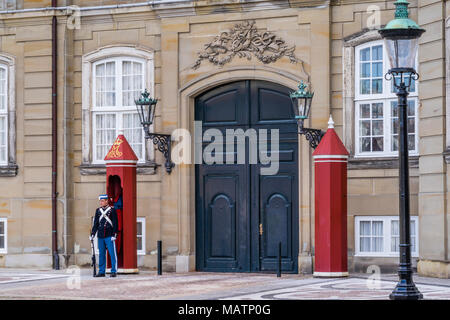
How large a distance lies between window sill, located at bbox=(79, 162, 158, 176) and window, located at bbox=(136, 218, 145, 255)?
3.21 ft

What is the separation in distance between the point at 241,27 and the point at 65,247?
580 centimetres

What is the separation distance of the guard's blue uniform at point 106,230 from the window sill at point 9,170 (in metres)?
3.47

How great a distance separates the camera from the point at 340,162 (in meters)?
20.8

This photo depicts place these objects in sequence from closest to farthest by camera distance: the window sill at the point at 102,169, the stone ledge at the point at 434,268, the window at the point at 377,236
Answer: the stone ledge at the point at 434,268 < the window at the point at 377,236 < the window sill at the point at 102,169

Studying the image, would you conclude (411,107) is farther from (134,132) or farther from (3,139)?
(3,139)

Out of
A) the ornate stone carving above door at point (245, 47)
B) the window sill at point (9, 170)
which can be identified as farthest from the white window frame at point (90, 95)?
the ornate stone carving above door at point (245, 47)

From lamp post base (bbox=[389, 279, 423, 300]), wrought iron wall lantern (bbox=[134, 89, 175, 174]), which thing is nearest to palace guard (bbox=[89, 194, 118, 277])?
wrought iron wall lantern (bbox=[134, 89, 175, 174])

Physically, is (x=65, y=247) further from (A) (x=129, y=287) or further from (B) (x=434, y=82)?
(B) (x=434, y=82)

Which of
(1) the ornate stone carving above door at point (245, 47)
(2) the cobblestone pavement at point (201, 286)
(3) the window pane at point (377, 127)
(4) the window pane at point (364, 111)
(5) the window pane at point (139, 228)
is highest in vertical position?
(1) the ornate stone carving above door at point (245, 47)

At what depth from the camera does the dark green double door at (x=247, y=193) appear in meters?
22.7

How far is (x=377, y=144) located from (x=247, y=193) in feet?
9.10

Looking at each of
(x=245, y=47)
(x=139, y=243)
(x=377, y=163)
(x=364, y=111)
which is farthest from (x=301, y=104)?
(x=139, y=243)

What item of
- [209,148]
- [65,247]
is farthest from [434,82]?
[65,247]

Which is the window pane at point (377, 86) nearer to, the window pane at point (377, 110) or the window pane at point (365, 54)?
the window pane at point (377, 110)
